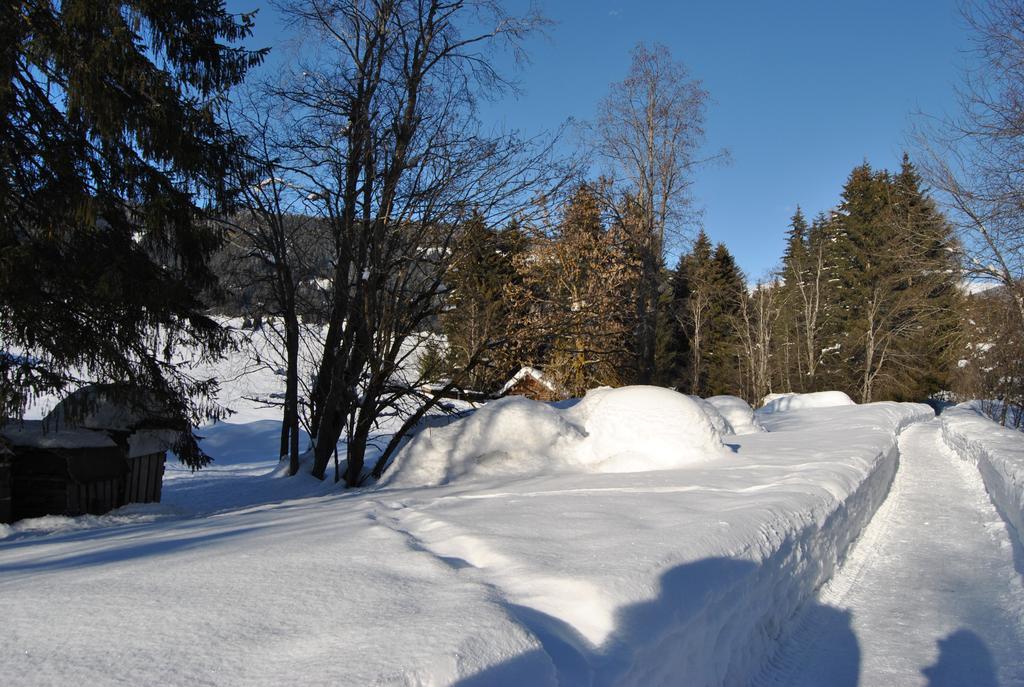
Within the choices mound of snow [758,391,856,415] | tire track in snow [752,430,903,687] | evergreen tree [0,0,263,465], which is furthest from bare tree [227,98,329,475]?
mound of snow [758,391,856,415]

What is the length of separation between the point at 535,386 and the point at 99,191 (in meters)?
14.5

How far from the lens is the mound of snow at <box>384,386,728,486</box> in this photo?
8.82m

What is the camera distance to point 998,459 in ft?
32.1

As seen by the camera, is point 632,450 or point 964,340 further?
point 964,340

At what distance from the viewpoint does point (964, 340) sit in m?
21.6

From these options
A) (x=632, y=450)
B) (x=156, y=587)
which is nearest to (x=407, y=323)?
(x=632, y=450)

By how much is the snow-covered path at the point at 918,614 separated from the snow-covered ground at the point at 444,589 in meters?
0.25

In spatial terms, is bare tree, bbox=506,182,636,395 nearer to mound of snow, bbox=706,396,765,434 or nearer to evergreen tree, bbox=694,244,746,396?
mound of snow, bbox=706,396,765,434

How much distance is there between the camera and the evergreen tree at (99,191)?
20.9 feet

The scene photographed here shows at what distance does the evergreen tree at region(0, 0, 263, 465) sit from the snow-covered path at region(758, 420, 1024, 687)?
6956 millimetres

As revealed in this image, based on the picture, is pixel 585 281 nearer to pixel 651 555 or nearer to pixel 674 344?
pixel 651 555

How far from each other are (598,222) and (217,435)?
15.8 m

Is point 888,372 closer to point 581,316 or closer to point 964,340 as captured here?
point 964,340

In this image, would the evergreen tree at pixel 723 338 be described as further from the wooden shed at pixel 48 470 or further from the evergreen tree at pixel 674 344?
the wooden shed at pixel 48 470
